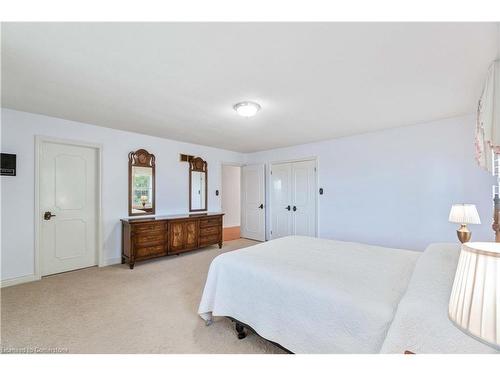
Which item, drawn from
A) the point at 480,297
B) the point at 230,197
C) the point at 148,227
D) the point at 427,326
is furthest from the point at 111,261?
the point at 480,297

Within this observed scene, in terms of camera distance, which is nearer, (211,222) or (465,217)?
(465,217)

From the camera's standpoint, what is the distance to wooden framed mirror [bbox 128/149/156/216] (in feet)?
13.3

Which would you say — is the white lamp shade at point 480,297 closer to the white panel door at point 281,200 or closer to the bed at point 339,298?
the bed at point 339,298

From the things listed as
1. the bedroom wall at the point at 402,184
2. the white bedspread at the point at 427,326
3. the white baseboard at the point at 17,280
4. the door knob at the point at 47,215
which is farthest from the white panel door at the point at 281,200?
the white baseboard at the point at 17,280

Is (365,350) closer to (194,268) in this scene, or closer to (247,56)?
(247,56)

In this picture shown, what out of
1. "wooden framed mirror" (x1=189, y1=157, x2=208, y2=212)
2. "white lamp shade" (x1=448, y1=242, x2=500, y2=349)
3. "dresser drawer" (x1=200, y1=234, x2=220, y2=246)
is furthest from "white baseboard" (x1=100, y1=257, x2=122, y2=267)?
"white lamp shade" (x1=448, y1=242, x2=500, y2=349)

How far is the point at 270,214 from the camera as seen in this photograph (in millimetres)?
5598

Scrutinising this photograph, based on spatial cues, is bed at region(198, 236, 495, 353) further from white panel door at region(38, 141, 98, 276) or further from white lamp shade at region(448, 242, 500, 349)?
white panel door at region(38, 141, 98, 276)

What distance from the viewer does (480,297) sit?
0.58 m

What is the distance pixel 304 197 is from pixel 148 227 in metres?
3.15

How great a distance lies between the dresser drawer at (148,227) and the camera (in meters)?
3.65

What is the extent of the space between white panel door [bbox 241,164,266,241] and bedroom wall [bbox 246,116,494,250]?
158cm

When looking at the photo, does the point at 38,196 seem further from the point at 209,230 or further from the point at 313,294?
the point at 313,294
